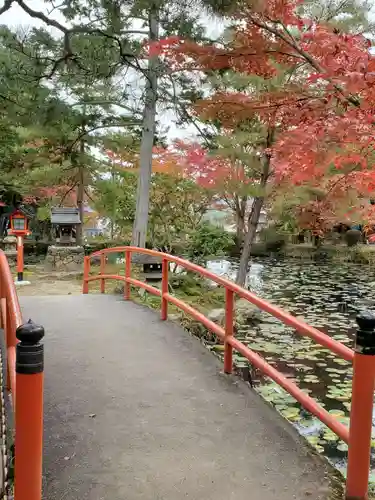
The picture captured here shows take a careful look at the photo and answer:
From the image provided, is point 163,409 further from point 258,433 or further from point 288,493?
point 288,493

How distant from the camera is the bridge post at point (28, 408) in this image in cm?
173

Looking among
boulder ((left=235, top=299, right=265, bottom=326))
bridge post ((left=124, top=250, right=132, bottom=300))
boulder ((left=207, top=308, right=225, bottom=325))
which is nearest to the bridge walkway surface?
bridge post ((left=124, top=250, right=132, bottom=300))

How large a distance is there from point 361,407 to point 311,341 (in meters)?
7.12

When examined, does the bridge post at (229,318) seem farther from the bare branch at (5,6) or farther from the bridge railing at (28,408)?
the bare branch at (5,6)

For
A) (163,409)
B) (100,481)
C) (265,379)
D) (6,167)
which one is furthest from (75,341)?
(6,167)

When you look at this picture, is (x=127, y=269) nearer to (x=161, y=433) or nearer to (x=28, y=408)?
(x=161, y=433)

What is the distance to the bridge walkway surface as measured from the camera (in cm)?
241

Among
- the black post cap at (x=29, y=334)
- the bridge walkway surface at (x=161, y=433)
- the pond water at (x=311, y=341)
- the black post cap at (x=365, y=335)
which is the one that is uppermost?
the black post cap at (x=29, y=334)

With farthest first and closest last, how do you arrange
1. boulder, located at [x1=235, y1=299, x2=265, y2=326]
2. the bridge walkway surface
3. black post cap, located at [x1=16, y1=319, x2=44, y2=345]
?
boulder, located at [x1=235, y1=299, x2=265, y2=326]
the bridge walkway surface
black post cap, located at [x1=16, y1=319, x2=44, y2=345]

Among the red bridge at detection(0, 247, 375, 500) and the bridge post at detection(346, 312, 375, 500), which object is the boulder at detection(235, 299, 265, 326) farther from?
the bridge post at detection(346, 312, 375, 500)

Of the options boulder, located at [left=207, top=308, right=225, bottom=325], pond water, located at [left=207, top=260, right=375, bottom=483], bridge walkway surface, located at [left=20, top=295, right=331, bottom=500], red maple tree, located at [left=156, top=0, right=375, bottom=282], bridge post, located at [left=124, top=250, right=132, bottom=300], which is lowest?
pond water, located at [left=207, top=260, right=375, bottom=483]

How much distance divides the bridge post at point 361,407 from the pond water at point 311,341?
2462 millimetres

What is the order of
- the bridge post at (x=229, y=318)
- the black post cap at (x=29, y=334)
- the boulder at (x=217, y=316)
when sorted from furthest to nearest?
the boulder at (x=217, y=316) < the bridge post at (x=229, y=318) < the black post cap at (x=29, y=334)

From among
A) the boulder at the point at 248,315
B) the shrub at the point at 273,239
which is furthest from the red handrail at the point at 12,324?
the shrub at the point at 273,239
